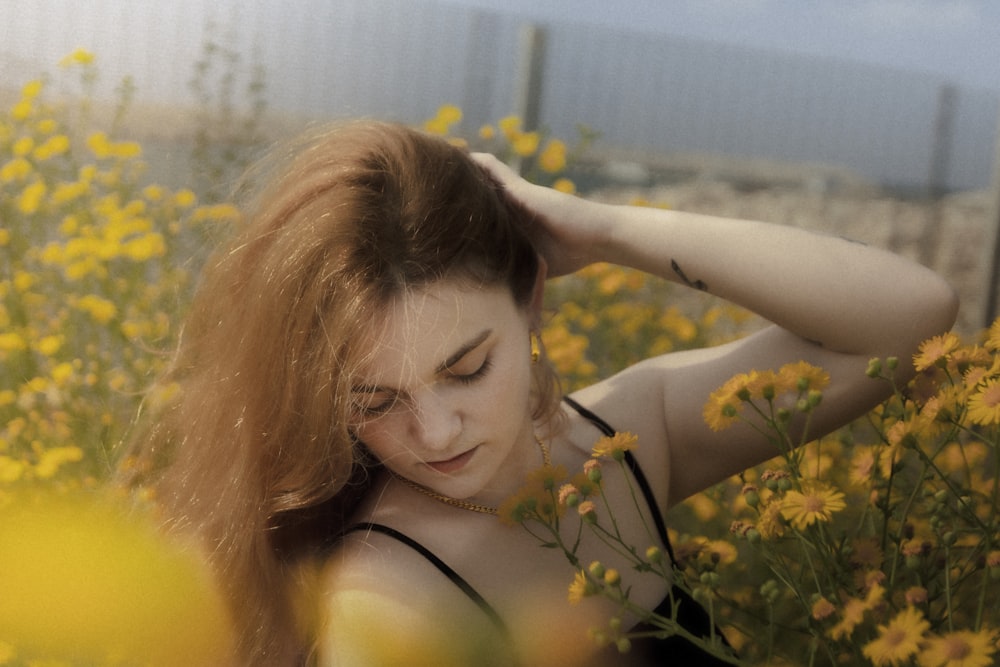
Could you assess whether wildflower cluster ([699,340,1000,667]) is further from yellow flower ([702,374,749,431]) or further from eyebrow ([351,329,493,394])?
eyebrow ([351,329,493,394])

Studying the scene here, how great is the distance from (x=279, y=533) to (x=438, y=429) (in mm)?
230

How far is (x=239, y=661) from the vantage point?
110cm

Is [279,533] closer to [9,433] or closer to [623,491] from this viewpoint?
[623,491]

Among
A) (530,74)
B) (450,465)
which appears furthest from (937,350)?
(530,74)

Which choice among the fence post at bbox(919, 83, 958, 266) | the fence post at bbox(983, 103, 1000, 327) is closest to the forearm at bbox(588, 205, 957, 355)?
the fence post at bbox(983, 103, 1000, 327)

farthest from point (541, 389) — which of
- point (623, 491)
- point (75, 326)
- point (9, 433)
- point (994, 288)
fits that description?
point (994, 288)

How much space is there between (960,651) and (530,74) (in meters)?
3.31

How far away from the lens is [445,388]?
100 centimetres

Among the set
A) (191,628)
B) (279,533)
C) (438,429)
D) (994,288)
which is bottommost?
(994,288)

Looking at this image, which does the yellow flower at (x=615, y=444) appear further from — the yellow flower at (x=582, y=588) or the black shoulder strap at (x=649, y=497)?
the black shoulder strap at (x=649, y=497)

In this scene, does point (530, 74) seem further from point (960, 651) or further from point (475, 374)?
point (960, 651)

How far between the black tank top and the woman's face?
0.07 m

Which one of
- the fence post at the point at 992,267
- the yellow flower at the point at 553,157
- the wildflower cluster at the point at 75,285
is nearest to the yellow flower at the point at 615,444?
the wildflower cluster at the point at 75,285

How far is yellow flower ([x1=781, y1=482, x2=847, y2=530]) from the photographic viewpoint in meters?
0.82
